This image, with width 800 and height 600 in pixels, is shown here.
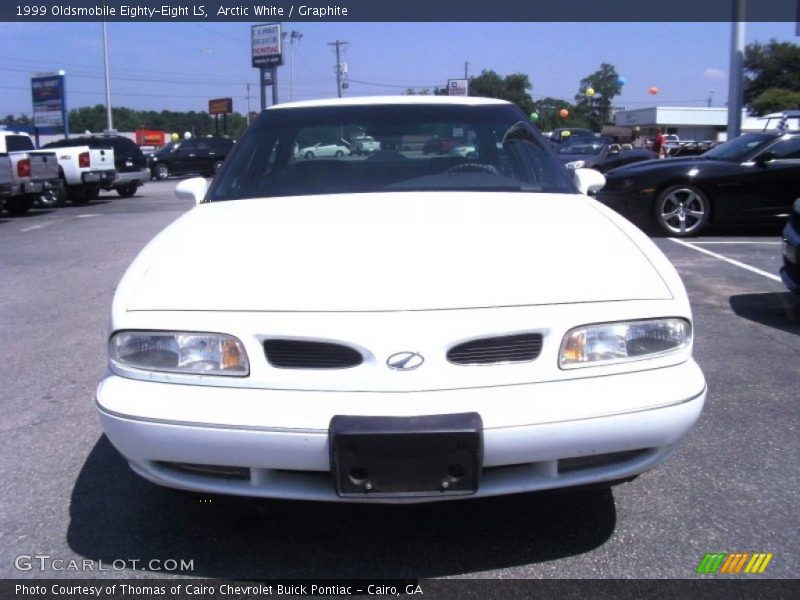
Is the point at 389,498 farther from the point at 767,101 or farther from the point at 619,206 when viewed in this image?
the point at 767,101

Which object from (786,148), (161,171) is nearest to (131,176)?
(161,171)

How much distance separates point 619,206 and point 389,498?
8.42 meters

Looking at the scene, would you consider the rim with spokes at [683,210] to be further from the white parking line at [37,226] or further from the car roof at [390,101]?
the white parking line at [37,226]

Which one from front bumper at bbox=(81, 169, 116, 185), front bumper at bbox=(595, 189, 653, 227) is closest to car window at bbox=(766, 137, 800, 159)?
front bumper at bbox=(595, 189, 653, 227)

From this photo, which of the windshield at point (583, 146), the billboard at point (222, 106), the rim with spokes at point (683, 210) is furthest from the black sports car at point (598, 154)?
the billboard at point (222, 106)

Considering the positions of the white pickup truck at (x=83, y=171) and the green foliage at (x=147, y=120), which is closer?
the white pickup truck at (x=83, y=171)

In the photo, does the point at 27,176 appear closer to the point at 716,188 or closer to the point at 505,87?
the point at 716,188

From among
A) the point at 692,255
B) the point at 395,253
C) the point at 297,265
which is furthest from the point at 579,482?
the point at 692,255

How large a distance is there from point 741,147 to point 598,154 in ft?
28.5

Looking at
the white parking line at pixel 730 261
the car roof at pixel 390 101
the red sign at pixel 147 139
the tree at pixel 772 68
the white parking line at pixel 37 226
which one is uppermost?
the tree at pixel 772 68

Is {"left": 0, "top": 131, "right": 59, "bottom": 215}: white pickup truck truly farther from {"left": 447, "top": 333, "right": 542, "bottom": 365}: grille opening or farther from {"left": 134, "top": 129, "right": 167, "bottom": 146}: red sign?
{"left": 134, "top": 129, "right": 167, "bottom": 146}: red sign

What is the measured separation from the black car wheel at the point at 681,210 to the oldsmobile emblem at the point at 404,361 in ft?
27.1

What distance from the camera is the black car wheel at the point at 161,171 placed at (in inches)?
1220

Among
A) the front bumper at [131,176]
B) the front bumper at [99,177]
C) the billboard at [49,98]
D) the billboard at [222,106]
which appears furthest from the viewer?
the billboard at [222,106]
